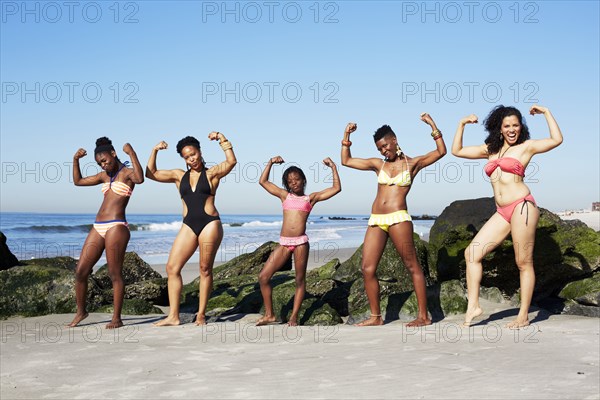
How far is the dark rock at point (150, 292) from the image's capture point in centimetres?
1111

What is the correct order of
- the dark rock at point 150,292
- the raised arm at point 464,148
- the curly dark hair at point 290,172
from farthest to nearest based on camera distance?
the dark rock at point 150,292, the curly dark hair at point 290,172, the raised arm at point 464,148

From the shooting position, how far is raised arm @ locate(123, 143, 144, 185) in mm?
8266

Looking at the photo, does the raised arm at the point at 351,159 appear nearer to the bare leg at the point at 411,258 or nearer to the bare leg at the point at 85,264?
the bare leg at the point at 411,258

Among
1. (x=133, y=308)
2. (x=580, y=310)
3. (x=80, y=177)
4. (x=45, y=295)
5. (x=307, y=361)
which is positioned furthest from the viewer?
(x=133, y=308)

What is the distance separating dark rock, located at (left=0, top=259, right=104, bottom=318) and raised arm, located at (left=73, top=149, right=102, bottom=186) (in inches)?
74.7

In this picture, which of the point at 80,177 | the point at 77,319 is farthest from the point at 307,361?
the point at 80,177

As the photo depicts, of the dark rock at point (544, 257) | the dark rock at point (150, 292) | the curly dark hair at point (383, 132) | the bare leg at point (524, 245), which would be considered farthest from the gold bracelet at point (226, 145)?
the dark rock at point (150, 292)

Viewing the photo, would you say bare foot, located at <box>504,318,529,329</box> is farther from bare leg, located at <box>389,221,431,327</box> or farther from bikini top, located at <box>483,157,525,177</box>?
bikini top, located at <box>483,157,525,177</box>

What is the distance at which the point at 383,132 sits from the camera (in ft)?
26.9

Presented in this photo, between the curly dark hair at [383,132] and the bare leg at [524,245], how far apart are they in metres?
1.75

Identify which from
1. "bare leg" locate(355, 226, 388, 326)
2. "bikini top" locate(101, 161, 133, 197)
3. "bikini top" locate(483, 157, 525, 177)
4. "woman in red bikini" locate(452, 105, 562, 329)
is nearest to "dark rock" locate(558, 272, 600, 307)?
"woman in red bikini" locate(452, 105, 562, 329)

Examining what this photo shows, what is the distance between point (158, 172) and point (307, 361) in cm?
362

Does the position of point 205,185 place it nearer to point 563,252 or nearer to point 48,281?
point 48,281

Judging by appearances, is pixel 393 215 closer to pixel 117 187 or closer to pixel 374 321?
pixel 374 321
